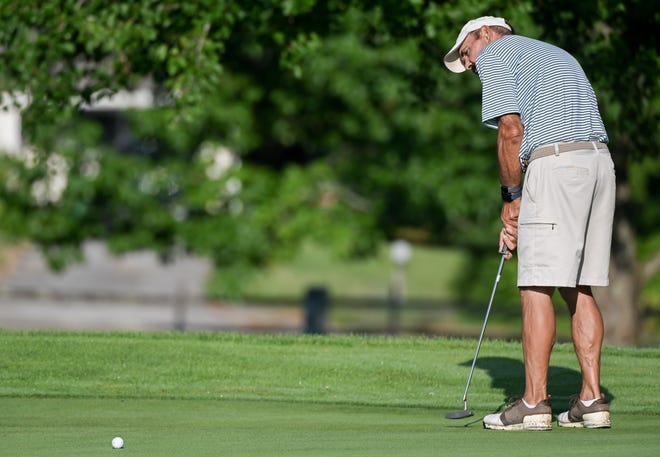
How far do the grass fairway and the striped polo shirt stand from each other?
1379mm

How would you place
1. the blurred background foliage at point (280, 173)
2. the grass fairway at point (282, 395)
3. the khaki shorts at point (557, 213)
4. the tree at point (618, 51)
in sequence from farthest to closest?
the blurred background foliage at point (280, 173), the tree at point (618, 51), the khaki shorts at point (557, 213), the grass fairway at point (282, 395)

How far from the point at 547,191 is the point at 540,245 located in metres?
0.25

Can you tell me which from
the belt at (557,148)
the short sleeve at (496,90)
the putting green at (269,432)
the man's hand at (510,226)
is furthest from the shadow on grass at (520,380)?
the short sleeve at (496,90)

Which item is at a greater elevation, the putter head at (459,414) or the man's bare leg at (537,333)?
the man's bare leg at (537,333)

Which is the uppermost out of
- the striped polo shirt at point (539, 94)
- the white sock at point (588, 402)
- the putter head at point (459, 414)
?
the striped polo shirt at point (539, 94)

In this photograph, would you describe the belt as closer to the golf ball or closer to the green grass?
the golf ball

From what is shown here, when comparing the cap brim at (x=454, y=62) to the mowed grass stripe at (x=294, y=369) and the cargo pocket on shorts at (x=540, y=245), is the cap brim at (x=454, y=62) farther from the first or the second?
the mowed grass stripe at (x=294, y=369)

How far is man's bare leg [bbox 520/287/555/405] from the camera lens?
6.13 meters

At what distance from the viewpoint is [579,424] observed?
6.16 meters

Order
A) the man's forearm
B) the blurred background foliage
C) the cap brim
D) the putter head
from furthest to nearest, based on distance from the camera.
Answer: the blurred background foliage
the cap brim
the putter head
the man's forearm

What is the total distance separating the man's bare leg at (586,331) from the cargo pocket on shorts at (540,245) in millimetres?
396

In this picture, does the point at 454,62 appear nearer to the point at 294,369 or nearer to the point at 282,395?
the point at 282,395

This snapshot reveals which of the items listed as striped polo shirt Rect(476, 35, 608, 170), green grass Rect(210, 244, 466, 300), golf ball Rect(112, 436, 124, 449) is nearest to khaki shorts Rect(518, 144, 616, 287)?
striped polo shirt Rect(476, 35, 608, 170)

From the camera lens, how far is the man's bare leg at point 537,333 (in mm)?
6129
